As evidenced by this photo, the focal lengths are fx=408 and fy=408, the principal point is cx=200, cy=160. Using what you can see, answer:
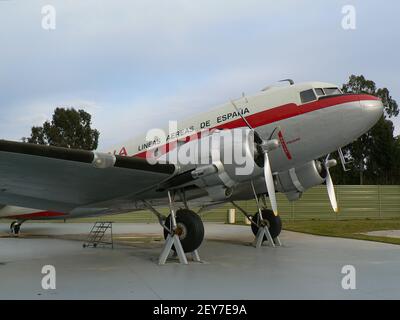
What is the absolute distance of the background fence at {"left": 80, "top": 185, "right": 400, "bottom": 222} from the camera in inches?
1256

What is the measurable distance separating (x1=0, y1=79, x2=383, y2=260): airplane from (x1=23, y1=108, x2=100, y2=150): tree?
178ft

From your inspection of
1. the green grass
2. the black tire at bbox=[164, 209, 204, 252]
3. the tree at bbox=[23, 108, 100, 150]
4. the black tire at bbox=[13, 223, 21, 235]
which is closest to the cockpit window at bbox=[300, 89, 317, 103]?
the black tire at bbox=[164, 209, 204, 252]

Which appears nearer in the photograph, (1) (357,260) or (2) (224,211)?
(1) (357,260)

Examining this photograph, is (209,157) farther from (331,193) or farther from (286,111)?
(331,193)

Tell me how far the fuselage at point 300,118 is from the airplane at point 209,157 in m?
0.02

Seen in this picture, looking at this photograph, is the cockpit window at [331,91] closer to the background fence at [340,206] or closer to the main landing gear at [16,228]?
the main landing gear at [16,228]

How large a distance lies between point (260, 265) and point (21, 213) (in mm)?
12591

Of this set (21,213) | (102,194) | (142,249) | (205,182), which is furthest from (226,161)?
(21,213)

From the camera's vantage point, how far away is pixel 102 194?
11438mm

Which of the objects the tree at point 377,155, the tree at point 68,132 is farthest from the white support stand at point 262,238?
the tree at point 68,132

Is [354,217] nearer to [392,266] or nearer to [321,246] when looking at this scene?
[321,246]

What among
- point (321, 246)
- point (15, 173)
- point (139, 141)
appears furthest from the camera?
point (321, 246)

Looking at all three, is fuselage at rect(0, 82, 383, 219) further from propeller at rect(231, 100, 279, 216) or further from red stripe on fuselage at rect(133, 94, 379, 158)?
propeller at rect(231, 100, 279, 216)
